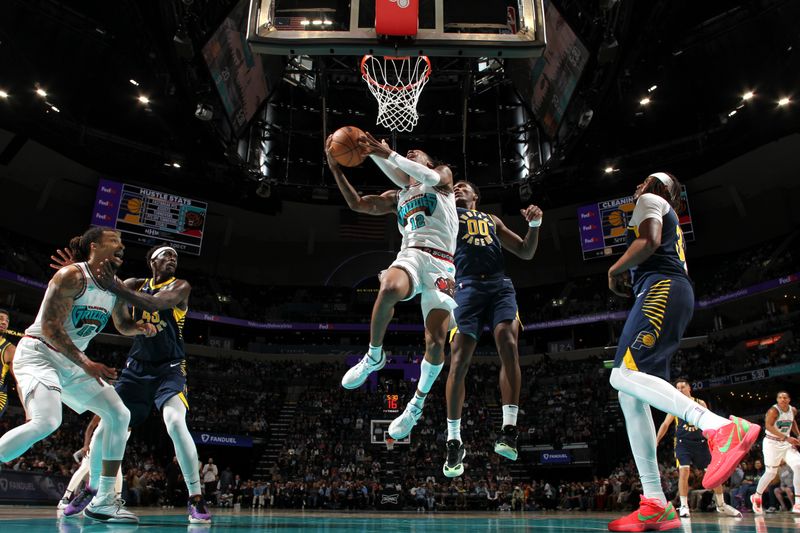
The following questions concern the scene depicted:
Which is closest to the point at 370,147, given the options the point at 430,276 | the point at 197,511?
the point at 430,276

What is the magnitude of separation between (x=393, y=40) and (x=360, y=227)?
2354 centimetres

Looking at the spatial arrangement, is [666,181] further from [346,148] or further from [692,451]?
[692,451]

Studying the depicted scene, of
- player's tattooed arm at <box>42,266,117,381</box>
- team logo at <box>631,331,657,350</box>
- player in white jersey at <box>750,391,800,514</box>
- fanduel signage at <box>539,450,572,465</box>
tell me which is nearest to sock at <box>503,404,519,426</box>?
team logo at <box>631,331,657,350</box>

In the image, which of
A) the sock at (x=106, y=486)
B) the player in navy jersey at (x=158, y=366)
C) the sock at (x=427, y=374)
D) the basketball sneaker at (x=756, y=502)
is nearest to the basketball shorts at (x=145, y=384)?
the player in navy jersey at (x=158, y=366)

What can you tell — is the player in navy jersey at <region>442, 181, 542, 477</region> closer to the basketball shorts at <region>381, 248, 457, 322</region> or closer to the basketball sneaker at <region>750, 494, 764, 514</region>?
the basketball shorts at <region>381, 248, 457, 322</region>

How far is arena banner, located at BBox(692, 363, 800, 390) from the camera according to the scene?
24281 mm

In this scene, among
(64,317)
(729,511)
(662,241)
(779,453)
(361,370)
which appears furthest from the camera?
(779,453)

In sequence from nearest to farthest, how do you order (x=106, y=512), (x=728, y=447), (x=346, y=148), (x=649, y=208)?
(x=728, y=447), (x=649, y=208), (x=106, y=512), (x=346, y=148)

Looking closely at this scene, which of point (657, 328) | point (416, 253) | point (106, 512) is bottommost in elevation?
point (106, 512)

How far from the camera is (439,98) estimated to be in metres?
24.3

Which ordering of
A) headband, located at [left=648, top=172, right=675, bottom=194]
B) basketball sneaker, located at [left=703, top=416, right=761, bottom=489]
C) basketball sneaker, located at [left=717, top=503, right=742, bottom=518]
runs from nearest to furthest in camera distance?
basketball sneaker, located at [left=703, top=416, right=761, bottom=489]
headband, located at [left=648, top=172, right=675, bottom=194]
basketball sneaker, located at [left=717, top=503, right=742, bottom=518]

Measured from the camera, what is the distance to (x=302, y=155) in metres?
26.3

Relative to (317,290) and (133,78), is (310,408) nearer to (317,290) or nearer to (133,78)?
(317,290)

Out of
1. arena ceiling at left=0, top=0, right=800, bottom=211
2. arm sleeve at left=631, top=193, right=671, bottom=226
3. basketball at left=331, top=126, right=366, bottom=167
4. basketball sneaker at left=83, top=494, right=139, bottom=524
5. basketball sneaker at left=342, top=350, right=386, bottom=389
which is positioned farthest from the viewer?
arena ceiling at left=0, top=0, right=800, bottom=211
